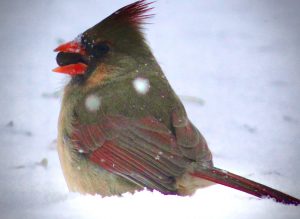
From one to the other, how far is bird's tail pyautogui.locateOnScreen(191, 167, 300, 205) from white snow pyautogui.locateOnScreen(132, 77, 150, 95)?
493mm

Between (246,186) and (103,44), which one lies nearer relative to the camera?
(246,186)

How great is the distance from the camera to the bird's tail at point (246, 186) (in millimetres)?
2193

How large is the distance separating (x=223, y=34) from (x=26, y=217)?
1978 millimetres

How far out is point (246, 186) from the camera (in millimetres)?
2211

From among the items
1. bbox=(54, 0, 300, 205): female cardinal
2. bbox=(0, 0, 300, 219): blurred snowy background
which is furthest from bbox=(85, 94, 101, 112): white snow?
bbox=(0, 0, 300, 219): blurred snowy background

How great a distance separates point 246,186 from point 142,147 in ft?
1.37

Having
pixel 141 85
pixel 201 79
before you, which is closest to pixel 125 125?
pixel 141 85

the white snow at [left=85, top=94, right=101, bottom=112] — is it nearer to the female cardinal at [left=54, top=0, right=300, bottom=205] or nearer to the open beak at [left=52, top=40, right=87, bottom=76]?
the female cardinal at [left=54, top=0, right=300, bottom=205]

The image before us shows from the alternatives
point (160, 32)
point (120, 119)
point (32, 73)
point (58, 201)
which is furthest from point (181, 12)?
point (58, 201)

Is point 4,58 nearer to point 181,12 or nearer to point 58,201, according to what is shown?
point 181,12

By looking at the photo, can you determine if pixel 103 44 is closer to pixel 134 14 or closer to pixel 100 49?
pixel 100 49

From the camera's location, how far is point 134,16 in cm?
259

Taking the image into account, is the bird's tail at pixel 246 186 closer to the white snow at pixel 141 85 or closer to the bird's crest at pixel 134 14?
the white snow at pixel 141 85

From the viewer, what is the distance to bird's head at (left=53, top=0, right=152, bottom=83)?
257 cm
